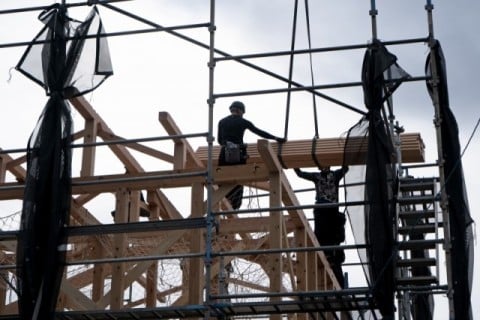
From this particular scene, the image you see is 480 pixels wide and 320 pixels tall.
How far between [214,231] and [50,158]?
1688mm

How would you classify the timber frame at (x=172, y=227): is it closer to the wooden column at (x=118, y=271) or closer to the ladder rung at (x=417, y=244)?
the wooden column at (x=118, y=271)

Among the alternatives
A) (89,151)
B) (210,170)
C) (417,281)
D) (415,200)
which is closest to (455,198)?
(415,200)

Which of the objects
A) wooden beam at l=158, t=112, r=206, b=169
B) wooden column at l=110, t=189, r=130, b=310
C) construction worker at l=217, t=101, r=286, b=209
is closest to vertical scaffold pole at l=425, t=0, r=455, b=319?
construction worker at l=217, t=101, r=286, b=209

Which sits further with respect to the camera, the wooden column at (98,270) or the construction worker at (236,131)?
the construction worker at (236,131)

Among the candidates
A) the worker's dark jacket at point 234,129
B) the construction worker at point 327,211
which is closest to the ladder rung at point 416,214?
the worker's dark jacket at point 234,129

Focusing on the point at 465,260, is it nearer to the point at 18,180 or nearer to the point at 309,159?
the point at 309,159

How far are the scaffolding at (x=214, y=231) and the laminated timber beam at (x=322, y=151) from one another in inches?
0.5

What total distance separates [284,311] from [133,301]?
15.1 ft

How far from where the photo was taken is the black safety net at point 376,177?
818 centimetres

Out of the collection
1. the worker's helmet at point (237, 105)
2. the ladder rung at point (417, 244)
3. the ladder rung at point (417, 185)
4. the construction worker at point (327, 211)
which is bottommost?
the ladder rung at point (417, 244)

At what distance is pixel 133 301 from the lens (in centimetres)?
1284

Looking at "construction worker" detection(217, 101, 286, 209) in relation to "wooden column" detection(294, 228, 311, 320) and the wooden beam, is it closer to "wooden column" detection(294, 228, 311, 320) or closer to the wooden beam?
the wooden beam

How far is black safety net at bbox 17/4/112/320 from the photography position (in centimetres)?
886

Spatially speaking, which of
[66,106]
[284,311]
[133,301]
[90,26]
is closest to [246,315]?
[284,311]
